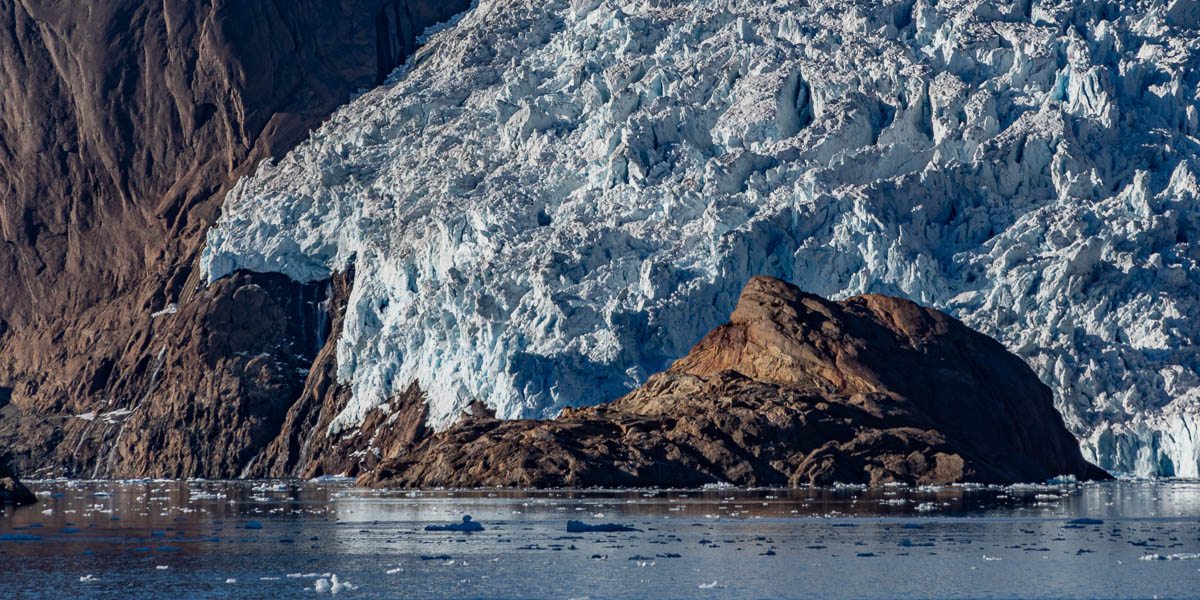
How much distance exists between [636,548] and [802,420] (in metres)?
26.6

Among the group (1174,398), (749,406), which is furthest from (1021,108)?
(749,406)

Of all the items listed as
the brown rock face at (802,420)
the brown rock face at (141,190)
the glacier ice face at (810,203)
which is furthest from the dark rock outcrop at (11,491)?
the brown rock face at (141,190)

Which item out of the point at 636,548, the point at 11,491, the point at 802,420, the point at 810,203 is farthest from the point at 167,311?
the point at 636,548

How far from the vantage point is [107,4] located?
10781cm

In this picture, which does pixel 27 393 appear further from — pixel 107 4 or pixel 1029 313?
pixel 1029 313

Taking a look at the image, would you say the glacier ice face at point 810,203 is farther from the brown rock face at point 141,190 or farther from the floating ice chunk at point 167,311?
the floating ice chunk at point 167,311

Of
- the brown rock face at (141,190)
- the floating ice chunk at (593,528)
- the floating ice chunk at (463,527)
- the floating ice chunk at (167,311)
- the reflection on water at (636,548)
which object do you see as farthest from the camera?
the floating ice chunk at (167,311)

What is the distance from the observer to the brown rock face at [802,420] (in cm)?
5872

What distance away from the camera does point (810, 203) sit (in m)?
72.4

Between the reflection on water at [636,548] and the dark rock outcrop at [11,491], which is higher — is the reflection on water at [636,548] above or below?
below

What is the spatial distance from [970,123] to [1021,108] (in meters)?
2.99

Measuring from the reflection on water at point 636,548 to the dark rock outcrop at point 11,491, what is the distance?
13.5ft

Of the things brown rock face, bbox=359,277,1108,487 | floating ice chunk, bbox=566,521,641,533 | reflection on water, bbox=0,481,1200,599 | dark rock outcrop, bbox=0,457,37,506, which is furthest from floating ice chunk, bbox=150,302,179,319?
floating ice chunk, bbox=566,521,641,533

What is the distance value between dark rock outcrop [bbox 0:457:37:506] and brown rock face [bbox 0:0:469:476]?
34404 millimetres
